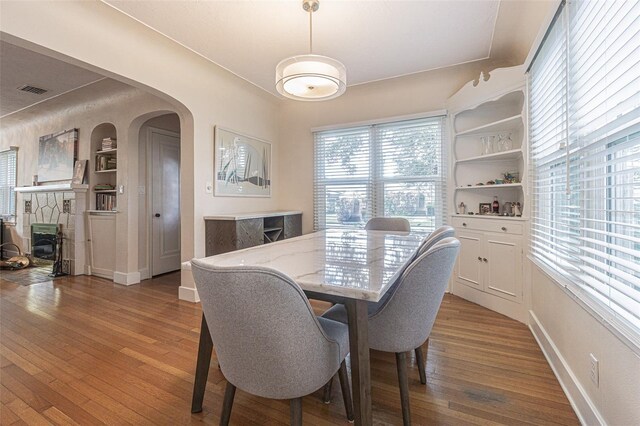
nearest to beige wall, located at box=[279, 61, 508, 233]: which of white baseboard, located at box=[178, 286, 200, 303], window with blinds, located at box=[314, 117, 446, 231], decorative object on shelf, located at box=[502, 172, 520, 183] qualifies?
window with blinds, located at box=[314, 117, 446, 231]

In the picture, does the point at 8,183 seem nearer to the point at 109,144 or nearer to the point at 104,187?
the point at 104,187

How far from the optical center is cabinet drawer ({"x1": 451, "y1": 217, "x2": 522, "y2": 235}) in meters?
2.66

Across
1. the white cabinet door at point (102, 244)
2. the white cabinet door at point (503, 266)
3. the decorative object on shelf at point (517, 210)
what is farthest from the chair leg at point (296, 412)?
the white cabinet door at point (102, 244)

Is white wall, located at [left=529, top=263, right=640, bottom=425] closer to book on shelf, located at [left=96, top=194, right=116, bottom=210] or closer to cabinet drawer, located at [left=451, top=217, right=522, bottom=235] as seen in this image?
cabinet drawer, located at [left=451, top=217, right=522, bottom=235]

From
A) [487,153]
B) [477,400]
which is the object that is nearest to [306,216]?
[487,153]

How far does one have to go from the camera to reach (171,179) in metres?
4.61

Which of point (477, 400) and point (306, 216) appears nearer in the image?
point (477, 400)

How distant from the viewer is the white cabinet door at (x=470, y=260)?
3016 millimetres

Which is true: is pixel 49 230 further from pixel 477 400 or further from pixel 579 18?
pixel 579 18

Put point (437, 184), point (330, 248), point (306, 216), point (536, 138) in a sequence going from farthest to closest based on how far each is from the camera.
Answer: point (306, 216) < point (437, 184) < point (536, 138) < point (330, 248)

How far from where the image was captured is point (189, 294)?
322 centimetres

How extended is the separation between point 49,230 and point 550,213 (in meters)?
6.43

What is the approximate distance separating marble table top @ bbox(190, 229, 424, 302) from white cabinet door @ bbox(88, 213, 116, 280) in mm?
3411

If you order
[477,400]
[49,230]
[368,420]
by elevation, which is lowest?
[477,400]
